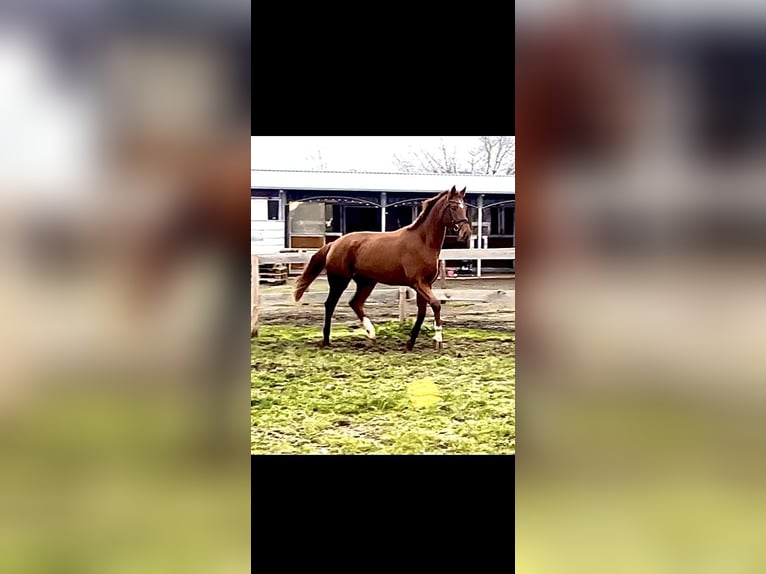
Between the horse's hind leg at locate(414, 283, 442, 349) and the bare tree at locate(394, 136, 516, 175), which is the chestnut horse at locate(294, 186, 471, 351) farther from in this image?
the bare tree at locate(394, 136, 516, 175)

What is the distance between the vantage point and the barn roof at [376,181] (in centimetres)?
471

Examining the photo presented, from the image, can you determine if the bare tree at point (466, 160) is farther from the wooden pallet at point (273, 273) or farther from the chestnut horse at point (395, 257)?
the wooden pallet at point (273, 273)

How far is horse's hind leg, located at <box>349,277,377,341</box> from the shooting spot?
5.53 m

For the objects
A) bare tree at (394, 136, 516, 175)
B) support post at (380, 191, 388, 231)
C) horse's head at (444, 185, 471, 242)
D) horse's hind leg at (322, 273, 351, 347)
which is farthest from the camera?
horse's hind leg at (322, 273, 351, 347)

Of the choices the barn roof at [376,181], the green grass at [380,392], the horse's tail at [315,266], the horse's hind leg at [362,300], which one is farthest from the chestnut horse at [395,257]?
the barn roof at [376,181]

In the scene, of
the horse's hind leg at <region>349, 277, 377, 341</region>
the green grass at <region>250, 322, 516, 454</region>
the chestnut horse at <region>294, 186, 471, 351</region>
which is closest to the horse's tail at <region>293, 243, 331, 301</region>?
the chestnut horse at <region>294, 186, 471, 351</region>
